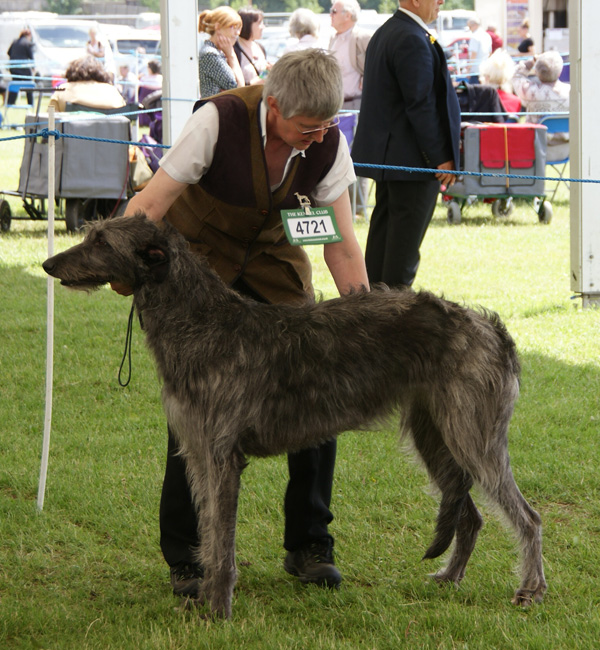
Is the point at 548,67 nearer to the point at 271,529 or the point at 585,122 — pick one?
the point at 585,122

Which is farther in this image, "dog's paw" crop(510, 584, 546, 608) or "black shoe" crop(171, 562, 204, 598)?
"black shoe" crop(171, 562, 204, 598)

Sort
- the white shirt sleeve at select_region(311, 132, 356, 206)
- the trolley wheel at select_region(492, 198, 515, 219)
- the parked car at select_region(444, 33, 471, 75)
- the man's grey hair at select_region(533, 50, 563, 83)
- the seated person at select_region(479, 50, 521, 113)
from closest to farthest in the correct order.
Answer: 1. the white shirt sleeve at select_region(311, 132, 356, 206)
2. the trolley wheel at select_region(492, 198, 515, 219)
3. the man's grey hair at select_region(533, 50, 563, 83)
4. the seated person at select_region(479, 50, 521, 113)
5. the parked car at select_region(444, 33, 471, 75)

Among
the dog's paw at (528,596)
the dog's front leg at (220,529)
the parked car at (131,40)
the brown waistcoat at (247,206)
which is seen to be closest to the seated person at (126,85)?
the parked car at (131,40)

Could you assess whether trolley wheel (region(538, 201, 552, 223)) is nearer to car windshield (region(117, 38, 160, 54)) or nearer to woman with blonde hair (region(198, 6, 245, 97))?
woman with blonde hair (region(198, 6, 245, 97))

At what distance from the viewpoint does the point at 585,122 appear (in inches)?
292

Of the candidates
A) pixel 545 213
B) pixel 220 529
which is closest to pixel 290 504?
pixel 220 529

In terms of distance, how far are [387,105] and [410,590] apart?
3966 millimetres

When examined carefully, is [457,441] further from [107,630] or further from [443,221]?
[443,221]

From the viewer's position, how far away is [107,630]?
11.1 feet

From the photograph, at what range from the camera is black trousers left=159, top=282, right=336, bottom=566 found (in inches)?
145

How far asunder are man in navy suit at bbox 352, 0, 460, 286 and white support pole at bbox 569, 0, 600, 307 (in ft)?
4.32

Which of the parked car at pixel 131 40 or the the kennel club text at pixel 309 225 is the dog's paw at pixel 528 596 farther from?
the parked car at pixel 131 40

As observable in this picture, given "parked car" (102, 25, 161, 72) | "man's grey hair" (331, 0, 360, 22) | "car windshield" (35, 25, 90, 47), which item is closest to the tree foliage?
"parked car" (102, 25, 161, 72)

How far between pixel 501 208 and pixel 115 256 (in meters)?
9.90
